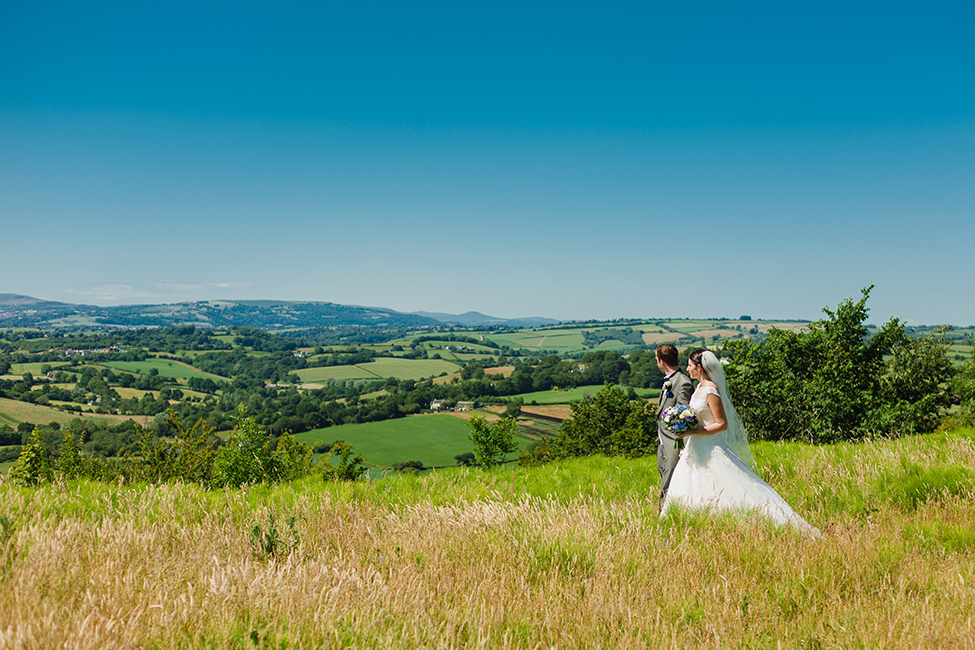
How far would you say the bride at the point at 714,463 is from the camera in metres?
6.74

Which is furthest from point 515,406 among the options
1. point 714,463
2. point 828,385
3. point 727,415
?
point 714,463

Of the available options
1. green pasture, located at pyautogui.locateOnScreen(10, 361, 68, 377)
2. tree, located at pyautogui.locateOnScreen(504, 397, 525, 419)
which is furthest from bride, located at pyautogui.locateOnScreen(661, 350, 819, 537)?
green pasture, located at pyautogui.locateOnScreen(10, 361, 68, 377)

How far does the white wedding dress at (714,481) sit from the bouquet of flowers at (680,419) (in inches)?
12.0

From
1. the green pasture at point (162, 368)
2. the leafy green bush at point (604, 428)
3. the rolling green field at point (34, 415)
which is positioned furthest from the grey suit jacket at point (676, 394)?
the green pasture at point (162, 368)

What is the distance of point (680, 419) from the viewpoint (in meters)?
7.25

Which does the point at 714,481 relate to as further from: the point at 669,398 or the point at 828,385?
the point at 828,385

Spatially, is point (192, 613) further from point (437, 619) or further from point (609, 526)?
point (609, 526)

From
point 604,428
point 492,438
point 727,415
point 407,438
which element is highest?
point 727,415

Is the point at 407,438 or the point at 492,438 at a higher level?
the point at 492,438

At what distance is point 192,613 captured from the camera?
2.93 meters

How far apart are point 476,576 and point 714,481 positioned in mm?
4372

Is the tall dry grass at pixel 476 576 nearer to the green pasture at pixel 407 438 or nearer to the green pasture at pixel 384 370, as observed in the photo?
the green pasture at pixel 407 438

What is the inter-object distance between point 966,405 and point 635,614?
3638 centimetres

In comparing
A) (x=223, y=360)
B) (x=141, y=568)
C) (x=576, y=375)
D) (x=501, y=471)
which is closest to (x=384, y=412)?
(x=576, y=375)
